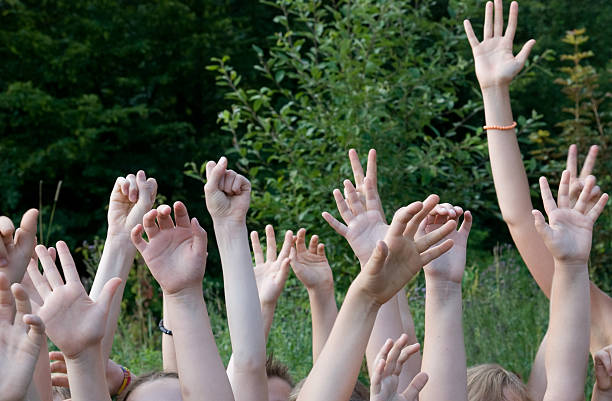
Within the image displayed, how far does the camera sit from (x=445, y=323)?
6.99 feet

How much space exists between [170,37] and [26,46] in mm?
2380

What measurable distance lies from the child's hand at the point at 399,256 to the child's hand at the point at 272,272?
0.73 m

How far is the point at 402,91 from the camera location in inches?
226

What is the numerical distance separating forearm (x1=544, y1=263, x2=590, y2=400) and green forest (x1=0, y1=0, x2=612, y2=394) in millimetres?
2282

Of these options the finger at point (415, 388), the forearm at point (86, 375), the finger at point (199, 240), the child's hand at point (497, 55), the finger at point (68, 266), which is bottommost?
the finger at point (415, 388)

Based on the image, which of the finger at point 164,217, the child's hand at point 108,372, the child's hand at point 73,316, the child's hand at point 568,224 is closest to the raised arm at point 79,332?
the child's hand at point 73,316

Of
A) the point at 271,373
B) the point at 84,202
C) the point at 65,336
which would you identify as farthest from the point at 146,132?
the point at 65,336

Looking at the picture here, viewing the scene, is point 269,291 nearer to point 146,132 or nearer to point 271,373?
point 271,373

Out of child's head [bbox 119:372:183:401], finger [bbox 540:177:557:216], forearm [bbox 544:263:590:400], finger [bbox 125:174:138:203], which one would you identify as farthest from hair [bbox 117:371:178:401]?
finger [bbox 540:177:557:216]

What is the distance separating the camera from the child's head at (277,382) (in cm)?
266

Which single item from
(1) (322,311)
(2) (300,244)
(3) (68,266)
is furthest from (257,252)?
(3) (68,266)

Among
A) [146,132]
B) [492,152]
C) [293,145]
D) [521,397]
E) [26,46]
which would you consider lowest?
[521,397]

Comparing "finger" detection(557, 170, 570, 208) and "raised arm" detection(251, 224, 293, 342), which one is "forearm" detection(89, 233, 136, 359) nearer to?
"raised arm" detection(251, 224, 293, 342)

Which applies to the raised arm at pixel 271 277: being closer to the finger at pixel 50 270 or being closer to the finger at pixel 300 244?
the finger at pixel 300 244
